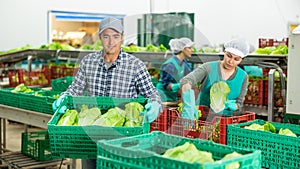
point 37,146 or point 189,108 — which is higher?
point 189,108

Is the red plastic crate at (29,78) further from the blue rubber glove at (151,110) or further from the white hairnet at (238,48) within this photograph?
the blue rubber glove at (151,110)

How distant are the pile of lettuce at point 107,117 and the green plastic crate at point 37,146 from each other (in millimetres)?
2219

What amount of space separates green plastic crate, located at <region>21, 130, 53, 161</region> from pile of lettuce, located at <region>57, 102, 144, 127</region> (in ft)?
7.28

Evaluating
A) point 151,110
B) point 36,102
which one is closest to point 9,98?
point 36,102

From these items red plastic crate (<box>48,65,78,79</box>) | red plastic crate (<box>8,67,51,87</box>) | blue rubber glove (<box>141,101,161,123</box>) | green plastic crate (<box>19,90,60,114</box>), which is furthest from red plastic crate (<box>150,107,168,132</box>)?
red plastic crate (<box>48,65,78,79</box>)

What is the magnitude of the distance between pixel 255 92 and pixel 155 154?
3.73 metres

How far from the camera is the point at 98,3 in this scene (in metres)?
13.6

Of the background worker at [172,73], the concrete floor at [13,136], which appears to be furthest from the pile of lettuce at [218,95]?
the concrete floor at [13,136]

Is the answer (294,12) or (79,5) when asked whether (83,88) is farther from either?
(294,12)

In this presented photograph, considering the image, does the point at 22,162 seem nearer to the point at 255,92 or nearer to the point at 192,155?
the point at 255,92

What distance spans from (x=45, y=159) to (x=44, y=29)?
8156 mm

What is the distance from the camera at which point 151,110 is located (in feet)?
9.82

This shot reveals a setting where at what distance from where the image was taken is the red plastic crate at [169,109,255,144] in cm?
313

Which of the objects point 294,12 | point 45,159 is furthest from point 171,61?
point 294,12
